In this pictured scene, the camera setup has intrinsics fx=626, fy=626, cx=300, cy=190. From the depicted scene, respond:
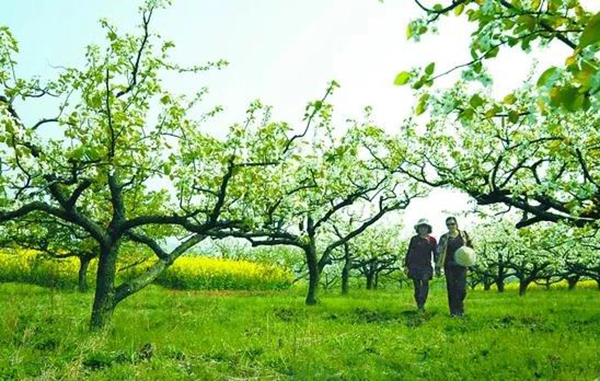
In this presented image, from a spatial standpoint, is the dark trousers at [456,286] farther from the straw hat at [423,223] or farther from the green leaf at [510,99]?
the green leaf at [510,99]

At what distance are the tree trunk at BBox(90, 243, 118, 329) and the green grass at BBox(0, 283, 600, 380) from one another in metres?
0.36

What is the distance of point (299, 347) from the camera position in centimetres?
1121

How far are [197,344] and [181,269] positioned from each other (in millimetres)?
23658

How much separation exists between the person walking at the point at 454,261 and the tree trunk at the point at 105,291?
830cm

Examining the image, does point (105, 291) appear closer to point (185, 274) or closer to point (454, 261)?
point (454, 261)

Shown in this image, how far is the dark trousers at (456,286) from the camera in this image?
16641 millimetres

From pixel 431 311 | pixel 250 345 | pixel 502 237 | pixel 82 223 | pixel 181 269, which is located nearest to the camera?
pixel 250 345

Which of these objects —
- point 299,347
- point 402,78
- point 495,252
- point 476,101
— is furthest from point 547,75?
point 495,252

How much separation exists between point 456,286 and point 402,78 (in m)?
13.0

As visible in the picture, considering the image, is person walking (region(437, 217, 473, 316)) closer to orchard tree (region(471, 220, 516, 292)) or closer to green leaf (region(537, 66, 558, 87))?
green leaf (region(537, 66, 558, 87))

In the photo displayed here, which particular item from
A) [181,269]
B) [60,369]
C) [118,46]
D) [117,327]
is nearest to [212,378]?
[60,369]

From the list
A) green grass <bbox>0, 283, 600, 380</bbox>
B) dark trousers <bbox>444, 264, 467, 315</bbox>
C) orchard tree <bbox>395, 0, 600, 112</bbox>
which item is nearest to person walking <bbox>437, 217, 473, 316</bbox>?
dark trousers <bbox>444, 264, 467, 315</bbox>

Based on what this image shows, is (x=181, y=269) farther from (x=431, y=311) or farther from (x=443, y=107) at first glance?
(x=443, y=107)

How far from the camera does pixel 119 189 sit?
13242 mm
